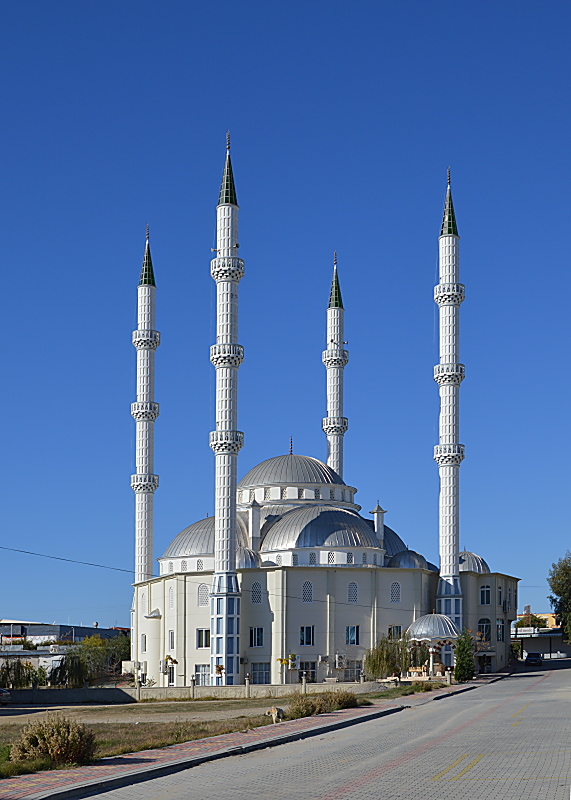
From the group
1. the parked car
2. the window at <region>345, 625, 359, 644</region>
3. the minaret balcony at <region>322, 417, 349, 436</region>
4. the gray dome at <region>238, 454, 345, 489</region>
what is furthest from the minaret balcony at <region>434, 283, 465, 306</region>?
the parked car

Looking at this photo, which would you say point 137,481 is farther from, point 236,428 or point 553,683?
point 553,683

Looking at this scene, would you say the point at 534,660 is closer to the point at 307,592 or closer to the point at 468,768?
the point at 307,592

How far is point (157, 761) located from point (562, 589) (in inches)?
2899

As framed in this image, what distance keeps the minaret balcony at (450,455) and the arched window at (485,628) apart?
1056cm

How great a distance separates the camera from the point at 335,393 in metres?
79.3

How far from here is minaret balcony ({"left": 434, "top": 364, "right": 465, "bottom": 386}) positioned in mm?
70750

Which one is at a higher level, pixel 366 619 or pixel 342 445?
pixel 342 445

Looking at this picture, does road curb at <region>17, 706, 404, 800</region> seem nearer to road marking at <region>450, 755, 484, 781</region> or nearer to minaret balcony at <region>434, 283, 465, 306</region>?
road marking at <region>450, 755, 484, 781</region>

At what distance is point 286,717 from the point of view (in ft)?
101

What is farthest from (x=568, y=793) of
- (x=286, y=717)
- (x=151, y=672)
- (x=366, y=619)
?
(x=151, y=672)

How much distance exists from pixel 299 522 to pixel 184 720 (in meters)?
35.2

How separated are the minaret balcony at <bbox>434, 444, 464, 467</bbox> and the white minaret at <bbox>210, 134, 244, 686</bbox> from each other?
43.5 feet

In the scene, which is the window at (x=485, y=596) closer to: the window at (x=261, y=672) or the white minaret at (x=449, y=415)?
the white minaret at (x=449, y=415)

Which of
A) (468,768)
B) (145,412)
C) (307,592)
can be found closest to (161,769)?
(468,768)
